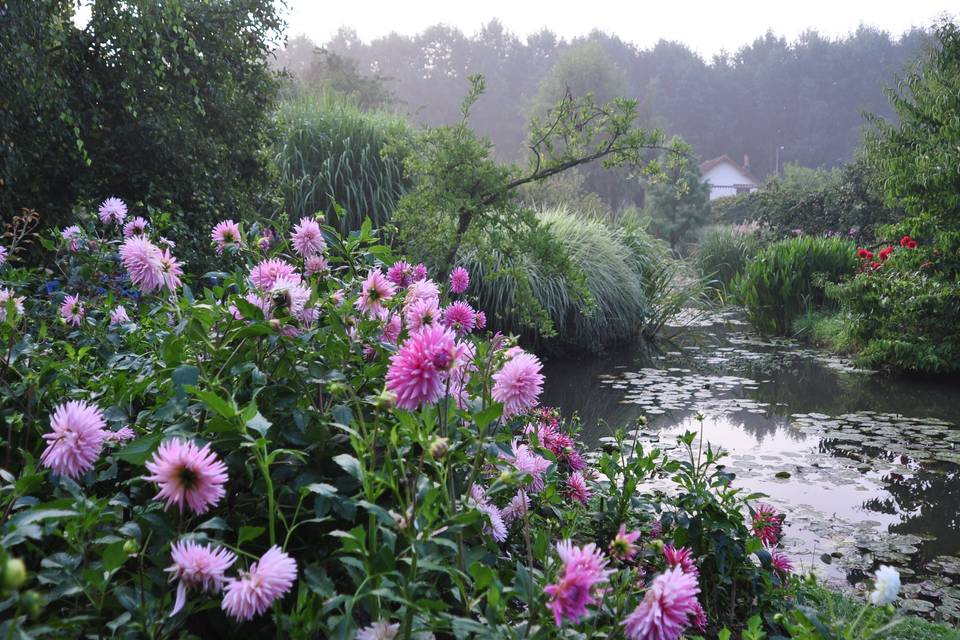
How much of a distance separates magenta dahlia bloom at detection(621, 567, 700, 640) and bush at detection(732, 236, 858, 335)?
841cm

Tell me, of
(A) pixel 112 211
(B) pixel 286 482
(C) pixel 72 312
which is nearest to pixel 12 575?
(B) pixel 286 482

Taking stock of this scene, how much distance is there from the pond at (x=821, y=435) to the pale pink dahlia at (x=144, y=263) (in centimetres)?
167

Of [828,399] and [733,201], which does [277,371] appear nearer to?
[828,399]

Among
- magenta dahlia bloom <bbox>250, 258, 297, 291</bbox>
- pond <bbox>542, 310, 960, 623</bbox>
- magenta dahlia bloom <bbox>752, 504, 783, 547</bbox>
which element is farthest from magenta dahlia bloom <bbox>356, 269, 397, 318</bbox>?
pond <bbox>542, 310, 960, 623</bbox>

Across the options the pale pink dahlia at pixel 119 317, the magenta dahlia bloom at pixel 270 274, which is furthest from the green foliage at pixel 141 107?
the magenta dahlia bloom at pixel 270 274

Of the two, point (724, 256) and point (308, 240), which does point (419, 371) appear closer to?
point (308, 240)

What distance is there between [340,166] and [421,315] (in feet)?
19.2

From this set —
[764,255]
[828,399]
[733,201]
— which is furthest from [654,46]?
[828,399]

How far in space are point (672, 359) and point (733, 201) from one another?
1716 centimetres

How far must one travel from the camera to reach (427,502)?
0.87 m

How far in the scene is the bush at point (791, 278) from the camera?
859 cm

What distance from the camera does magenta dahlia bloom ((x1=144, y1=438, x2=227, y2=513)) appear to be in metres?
0.81

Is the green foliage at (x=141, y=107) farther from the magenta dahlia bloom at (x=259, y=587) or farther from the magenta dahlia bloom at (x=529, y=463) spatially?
the magenta dahlia bloom at (x=259, y=587)

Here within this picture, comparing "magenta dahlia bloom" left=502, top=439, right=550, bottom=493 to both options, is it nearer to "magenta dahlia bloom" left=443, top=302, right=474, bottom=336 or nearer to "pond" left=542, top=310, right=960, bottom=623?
"magenta dahlia bloom" left=443, top=302, right=474, bottom=336
